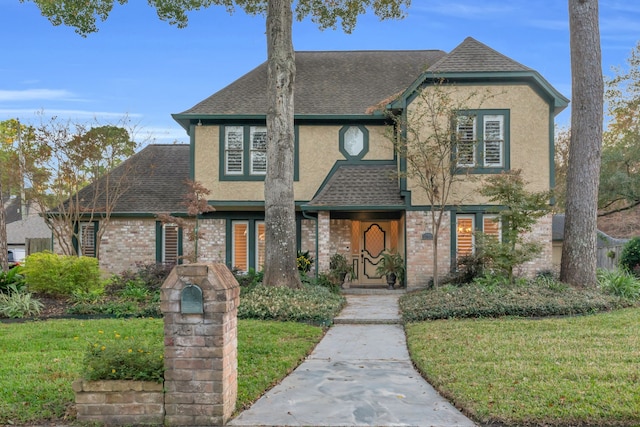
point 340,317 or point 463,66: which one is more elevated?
point 463,66

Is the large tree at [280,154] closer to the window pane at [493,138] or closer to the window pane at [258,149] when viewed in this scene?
the window pane at [258,149]

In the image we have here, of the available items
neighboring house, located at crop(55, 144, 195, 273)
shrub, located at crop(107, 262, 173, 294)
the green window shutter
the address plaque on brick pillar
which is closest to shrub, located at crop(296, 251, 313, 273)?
shrub, located at crop(107, 262, 173, 294)

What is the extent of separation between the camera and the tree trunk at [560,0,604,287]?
13898 mm

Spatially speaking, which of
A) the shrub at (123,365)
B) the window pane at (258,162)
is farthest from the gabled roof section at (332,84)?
the shrub at (123,365)

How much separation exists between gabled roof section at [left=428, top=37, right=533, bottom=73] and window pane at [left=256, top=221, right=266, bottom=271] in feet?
23.5

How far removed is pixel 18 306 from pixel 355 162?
1025cm

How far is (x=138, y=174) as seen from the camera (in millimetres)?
20984

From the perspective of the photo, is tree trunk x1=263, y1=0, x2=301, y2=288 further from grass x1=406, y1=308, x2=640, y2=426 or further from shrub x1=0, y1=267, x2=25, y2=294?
shrub x1=0, y1=267, x2=25, y2=294

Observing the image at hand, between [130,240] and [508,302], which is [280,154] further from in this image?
[130,240]

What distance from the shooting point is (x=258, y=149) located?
18359 millimetres

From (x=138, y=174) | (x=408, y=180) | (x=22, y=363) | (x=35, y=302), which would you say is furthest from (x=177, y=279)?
(x=138, y=174)

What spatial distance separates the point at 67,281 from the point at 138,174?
8131 millimetres

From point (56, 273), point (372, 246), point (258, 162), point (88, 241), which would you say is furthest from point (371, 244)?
point (56, 273)

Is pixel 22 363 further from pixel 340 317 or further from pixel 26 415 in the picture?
pixel 340 317
